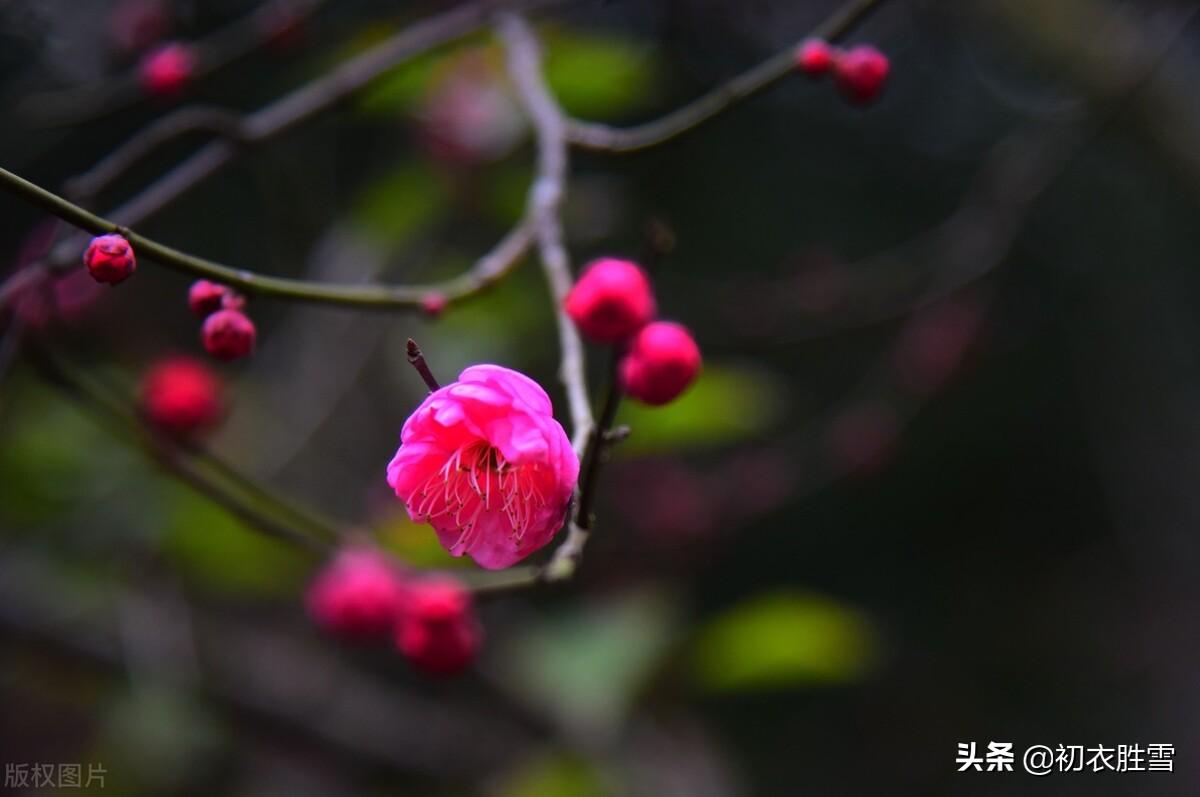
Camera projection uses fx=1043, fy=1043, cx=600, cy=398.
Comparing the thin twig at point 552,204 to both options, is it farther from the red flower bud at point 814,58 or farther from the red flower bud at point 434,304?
the red flower bud at point 814,58

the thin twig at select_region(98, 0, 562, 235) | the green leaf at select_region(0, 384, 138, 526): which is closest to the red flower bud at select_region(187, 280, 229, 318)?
the thin twig at select_region(98, 0, 562, 235)

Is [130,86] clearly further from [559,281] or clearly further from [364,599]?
[559,281]

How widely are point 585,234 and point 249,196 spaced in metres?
1.42

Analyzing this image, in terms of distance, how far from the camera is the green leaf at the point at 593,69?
2164mm

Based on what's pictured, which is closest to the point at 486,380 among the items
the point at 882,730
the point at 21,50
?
the point at 21,50

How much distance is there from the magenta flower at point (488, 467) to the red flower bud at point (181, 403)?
615mm

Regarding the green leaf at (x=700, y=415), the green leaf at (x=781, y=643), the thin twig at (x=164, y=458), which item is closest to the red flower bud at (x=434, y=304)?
the thin twig at (x=164, y=458)

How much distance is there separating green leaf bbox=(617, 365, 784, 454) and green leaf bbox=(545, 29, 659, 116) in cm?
64

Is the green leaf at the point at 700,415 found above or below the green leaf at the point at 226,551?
above

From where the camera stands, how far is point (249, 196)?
11.1 feet

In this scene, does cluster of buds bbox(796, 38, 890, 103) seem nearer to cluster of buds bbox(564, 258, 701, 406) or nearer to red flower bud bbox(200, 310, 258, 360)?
cluster of buds bbox(564, 258, 701, 406)

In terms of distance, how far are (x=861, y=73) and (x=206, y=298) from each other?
80cm

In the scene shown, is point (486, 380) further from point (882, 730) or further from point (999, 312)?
point (882, 730)

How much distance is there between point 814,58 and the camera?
47.3 inches
